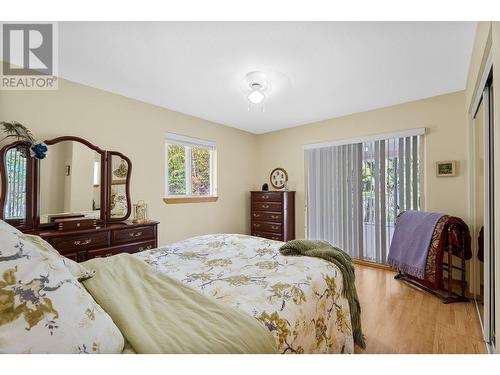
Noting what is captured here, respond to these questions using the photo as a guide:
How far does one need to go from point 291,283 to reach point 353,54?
193 cm

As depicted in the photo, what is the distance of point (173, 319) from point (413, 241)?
2.79m

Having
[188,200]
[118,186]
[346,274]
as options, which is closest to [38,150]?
[118,186]

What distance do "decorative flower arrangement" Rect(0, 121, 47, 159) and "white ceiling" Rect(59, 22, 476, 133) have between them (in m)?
0.68

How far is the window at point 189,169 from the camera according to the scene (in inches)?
139

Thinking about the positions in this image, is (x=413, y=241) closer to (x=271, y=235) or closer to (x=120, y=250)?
(x=271, y=235)

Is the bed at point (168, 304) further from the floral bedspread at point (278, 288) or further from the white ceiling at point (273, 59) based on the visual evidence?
the white ceiling at point (273, 59)

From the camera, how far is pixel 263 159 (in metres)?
4.79

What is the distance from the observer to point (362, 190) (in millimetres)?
3574

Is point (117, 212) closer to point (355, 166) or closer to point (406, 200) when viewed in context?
point (355, 166)

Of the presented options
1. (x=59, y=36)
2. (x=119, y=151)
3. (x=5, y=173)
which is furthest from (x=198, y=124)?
(x=5, y=173)

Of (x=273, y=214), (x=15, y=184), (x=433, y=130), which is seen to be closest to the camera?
(x=15, y=184)

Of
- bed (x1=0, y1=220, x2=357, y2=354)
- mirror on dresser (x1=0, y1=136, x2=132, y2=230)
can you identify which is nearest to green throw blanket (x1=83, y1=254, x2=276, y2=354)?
bed (x1=0, y1=220, x2=357, y2=354)

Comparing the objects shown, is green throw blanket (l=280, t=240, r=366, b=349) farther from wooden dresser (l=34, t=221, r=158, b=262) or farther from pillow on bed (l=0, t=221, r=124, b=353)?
wooden dresser (l=34, t=221, r=158, b=262)

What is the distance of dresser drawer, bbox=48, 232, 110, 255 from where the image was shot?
6.97ft
